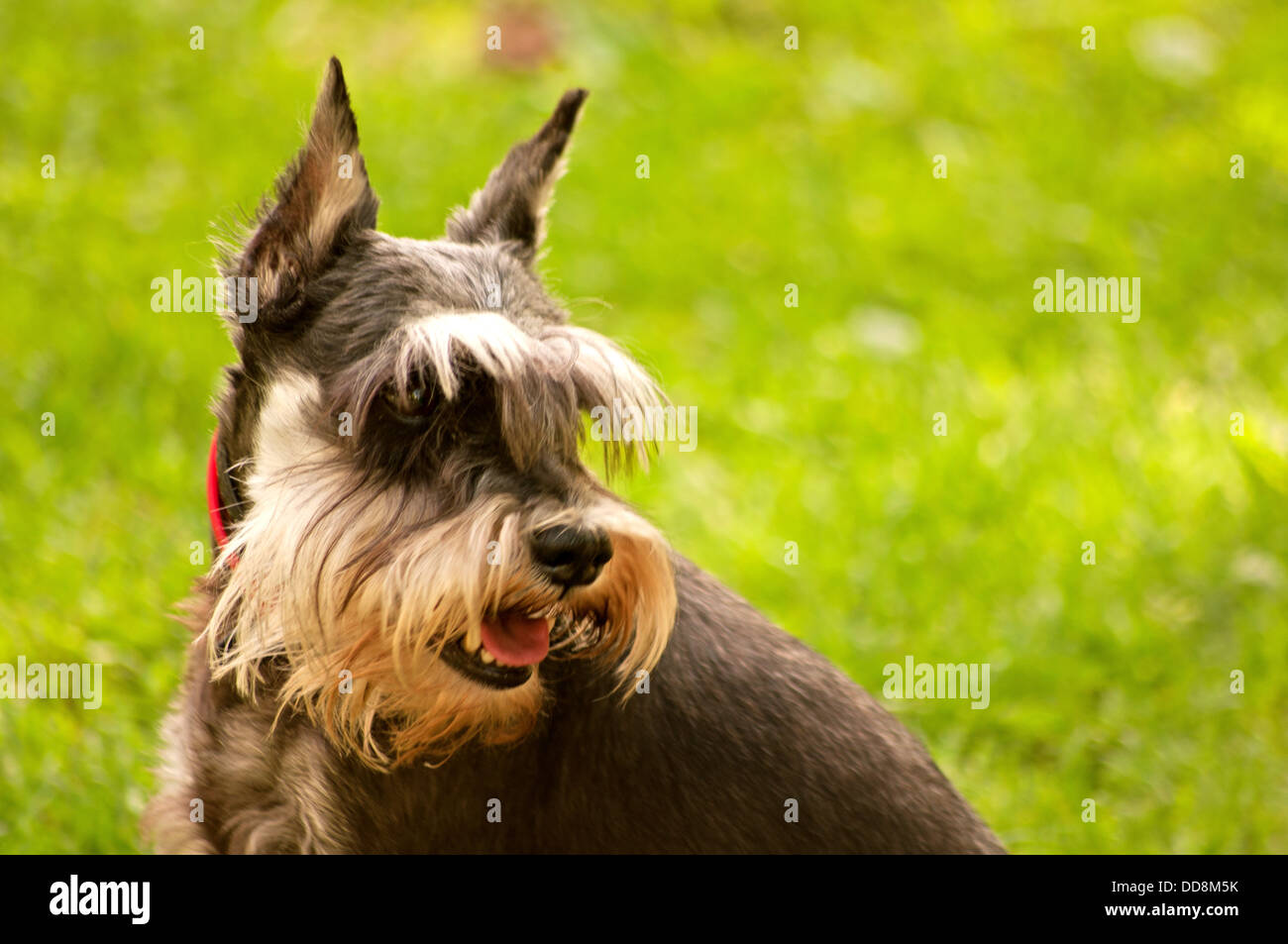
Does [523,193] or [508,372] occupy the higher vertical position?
[523,193]

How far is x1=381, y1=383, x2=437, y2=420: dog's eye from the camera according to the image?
3.56m

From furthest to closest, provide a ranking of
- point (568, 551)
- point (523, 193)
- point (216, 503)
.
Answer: point (523, 193) < point (216, 503) < point (568, 551)

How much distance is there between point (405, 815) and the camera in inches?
151

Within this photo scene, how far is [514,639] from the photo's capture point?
12.0ft

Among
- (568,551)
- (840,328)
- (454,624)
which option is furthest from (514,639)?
(840,328)

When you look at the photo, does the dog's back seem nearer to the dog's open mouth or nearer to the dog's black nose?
the dog's open mouth

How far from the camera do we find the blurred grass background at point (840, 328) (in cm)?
587

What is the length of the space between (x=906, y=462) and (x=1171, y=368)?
196cm

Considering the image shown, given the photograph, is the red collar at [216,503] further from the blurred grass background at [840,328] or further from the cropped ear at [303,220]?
the blurred grass background at [840,328]

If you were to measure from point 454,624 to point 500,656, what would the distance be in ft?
0.69

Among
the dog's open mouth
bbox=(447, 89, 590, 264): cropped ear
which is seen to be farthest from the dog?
bbox=(447, 89, 590, 264): cropped ear

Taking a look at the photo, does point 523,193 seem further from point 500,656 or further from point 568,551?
point 500,656

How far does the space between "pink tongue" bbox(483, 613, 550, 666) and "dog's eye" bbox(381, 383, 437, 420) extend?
583 mm
